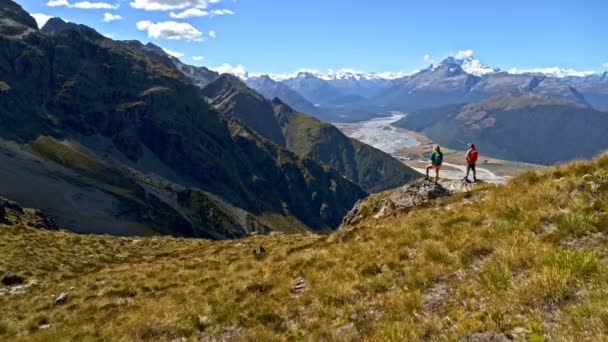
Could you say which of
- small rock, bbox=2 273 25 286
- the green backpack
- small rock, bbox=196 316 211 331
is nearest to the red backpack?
the green backpack

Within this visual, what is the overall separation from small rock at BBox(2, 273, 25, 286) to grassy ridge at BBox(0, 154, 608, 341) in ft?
24.5

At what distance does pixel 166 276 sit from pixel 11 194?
214 m

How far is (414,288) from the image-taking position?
12.6 metres

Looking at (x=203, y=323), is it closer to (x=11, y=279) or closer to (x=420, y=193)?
(x=420, y=193)

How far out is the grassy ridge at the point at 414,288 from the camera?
9.32 metres

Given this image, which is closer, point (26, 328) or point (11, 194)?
point (26, 328)

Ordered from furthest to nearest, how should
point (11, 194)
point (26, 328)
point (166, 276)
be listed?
point (11, 194) < point (166, 276) < point (26, 328)

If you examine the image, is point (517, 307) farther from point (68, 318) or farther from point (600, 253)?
point (68, 318)

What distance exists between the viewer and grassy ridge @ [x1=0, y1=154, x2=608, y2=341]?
932cm

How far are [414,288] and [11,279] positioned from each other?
30.4m

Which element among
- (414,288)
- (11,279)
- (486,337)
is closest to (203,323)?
(414,288)

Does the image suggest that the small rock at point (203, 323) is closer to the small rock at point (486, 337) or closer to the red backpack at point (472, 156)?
the small rock at point (486, 337)

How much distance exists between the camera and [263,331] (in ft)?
41.7

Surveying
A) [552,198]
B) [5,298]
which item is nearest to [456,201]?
[552,198]
